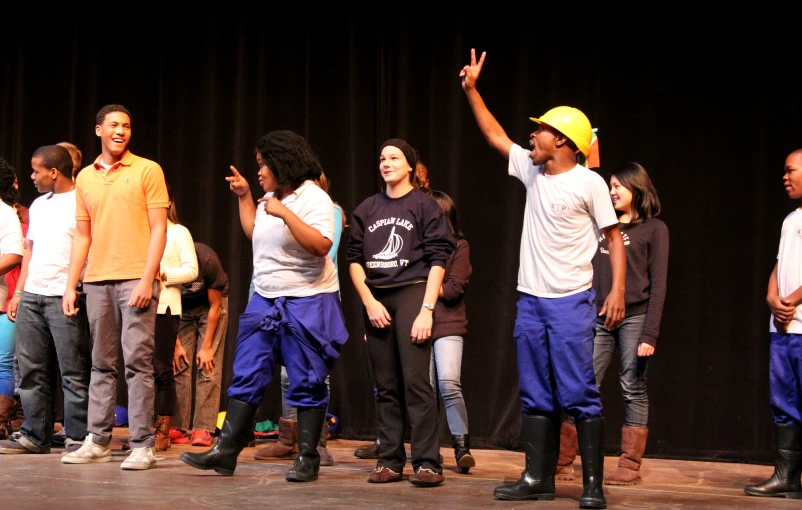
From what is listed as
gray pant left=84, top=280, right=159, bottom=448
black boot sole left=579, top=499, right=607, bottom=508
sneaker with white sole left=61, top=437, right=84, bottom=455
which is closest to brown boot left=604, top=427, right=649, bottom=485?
black boot sole left=579, top=499, right=607, bottom=508

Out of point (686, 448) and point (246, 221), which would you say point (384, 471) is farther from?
point (686, 448)

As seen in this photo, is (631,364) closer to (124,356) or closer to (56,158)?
(124,356)

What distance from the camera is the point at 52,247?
4789mm

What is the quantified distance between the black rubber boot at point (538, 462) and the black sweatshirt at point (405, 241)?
0.78 metres

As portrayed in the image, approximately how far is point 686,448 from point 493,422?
1.14 meters

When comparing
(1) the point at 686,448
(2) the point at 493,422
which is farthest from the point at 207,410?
(1) the point at 686,448

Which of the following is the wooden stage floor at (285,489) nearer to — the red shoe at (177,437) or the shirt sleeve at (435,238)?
the red shoe at (177,437)

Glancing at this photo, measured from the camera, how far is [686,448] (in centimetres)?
550

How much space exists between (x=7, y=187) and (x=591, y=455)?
3.49 m

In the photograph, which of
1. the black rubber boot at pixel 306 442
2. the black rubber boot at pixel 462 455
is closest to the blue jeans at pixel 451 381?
the black rubber boot at pixel 462 455

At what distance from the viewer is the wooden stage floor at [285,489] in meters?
3.45

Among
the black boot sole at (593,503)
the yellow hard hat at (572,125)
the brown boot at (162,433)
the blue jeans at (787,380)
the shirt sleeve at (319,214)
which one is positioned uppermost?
the yellow hard hat at (572,125)

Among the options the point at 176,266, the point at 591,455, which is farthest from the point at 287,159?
the point at 591,455

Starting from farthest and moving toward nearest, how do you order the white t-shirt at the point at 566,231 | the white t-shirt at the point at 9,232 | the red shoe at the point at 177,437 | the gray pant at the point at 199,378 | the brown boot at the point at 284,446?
the red shoe at the point at 177,437 → the gray pant at the point at 199,378 → the white t-shirt at the point at 9,232 → the brown boot at the point at 284,446 → the white t-shirt at the point at 566,231
